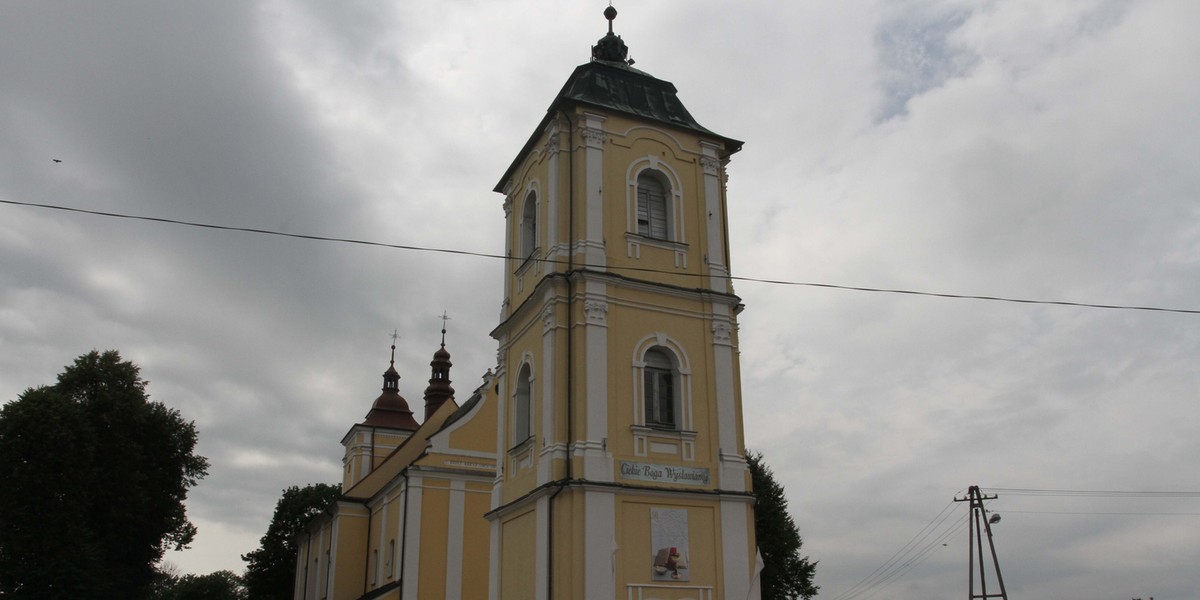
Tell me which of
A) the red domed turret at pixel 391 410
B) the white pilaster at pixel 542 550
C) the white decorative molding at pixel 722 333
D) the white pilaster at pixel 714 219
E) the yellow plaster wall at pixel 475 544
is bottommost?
the white pilaster at pixel 542 550

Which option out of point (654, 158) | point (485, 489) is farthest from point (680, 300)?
point (485, 489)

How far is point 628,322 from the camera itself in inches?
754

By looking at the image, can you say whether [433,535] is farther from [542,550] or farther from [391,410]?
[391,410]

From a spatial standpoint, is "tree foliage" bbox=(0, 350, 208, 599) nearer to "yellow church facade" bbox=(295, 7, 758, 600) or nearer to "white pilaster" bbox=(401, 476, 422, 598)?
"white pilaster" bbox=(401, 476, 422, 598)

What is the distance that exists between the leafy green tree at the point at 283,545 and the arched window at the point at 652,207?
40.0 m

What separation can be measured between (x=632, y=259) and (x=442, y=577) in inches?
591

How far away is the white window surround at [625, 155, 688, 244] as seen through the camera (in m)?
20.2

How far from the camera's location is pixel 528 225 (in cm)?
2228

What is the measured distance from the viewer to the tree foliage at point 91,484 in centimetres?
3042

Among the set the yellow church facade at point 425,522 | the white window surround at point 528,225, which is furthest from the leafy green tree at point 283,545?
the white window surround at point 528,225

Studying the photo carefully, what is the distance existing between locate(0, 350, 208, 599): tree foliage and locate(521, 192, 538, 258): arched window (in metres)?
19.9

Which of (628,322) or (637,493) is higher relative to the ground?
(628,322)

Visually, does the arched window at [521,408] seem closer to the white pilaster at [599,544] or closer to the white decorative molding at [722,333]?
the white pilaster at [599,544]

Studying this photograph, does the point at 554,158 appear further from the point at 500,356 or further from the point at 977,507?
the point at 977,507
